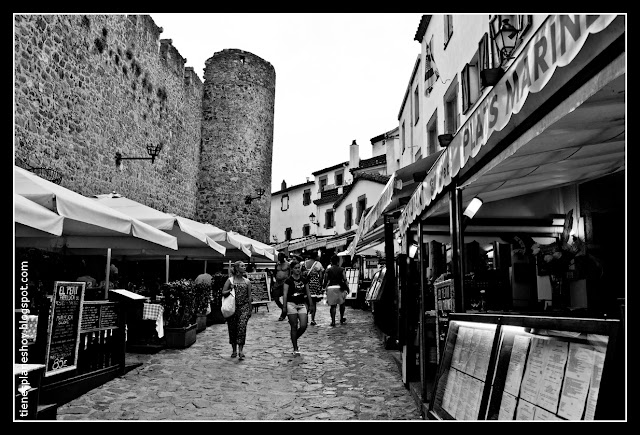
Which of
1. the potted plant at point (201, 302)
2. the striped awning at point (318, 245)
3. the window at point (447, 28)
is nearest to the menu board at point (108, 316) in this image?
the potted plant at point (201, 302)

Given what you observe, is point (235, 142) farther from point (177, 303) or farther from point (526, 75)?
point (526, 75)

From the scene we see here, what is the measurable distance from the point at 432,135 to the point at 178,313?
397 inches

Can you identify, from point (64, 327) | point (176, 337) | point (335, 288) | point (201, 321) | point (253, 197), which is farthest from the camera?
point (253, 197)

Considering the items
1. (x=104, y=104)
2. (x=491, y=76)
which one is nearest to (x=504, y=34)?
(x=491, y=76)

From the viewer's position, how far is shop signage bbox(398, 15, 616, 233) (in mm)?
1746

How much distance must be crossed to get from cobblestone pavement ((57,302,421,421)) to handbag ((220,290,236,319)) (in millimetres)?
641

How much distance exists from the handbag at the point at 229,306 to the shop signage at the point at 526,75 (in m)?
4.96

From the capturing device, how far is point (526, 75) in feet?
6.92

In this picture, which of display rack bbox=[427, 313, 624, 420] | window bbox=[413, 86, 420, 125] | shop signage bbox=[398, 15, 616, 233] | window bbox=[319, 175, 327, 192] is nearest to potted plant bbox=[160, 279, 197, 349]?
display rack bbox=[427, 313, 624, 420]

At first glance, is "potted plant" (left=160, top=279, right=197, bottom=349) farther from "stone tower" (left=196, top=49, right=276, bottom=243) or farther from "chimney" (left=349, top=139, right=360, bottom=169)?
"chimney" (left=349, top=139, right=360, bottom=169)

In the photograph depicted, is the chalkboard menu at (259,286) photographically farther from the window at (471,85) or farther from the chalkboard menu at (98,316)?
the chalkboard menu at (98,316)

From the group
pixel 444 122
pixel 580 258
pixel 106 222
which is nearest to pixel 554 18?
pixel 580 258

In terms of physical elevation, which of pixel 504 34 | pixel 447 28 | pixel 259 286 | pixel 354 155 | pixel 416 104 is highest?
pixel 354 155
